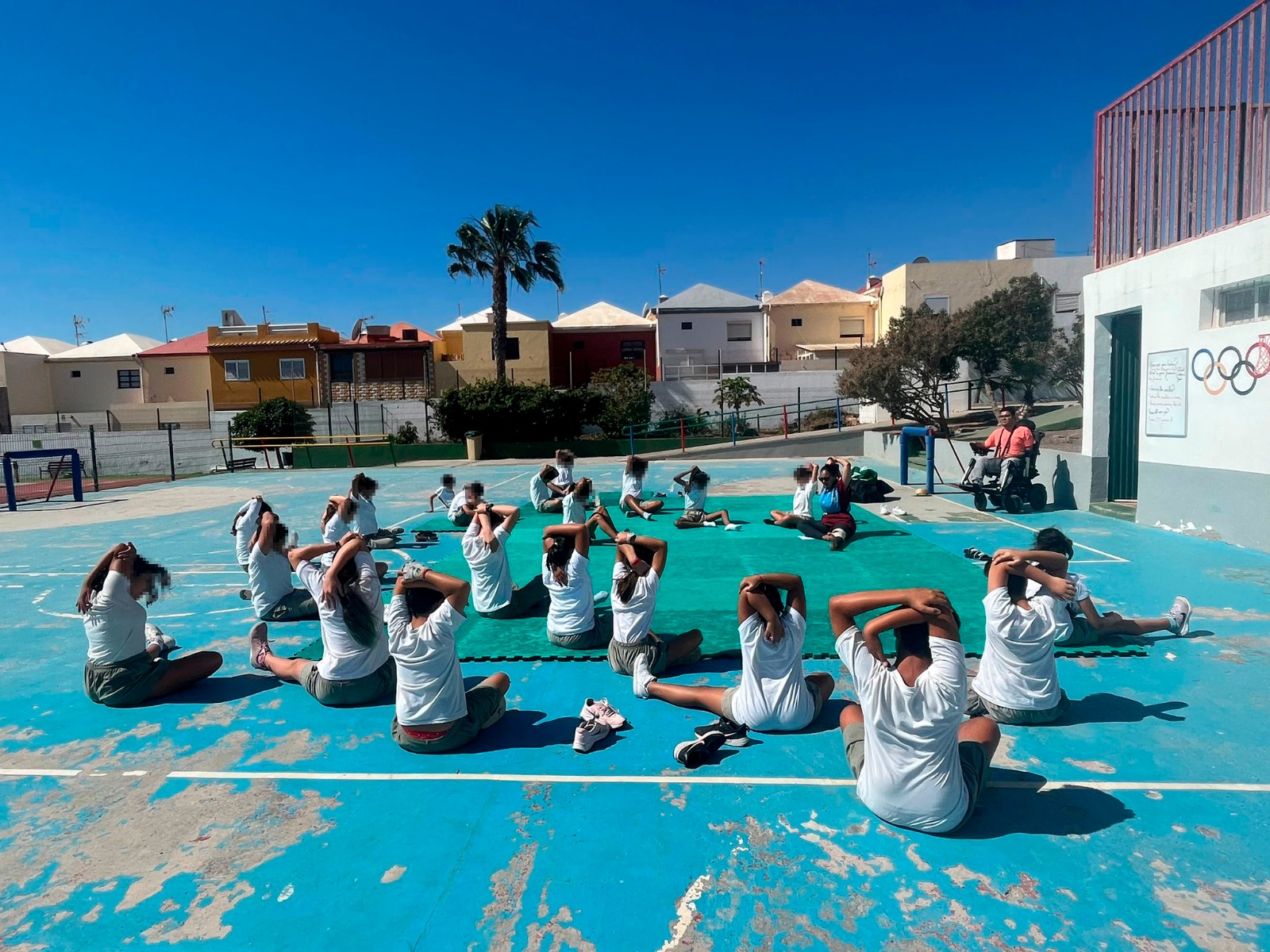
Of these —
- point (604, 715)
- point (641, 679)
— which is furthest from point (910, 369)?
point (604, 715)

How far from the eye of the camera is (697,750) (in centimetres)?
458

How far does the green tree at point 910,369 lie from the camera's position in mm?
26031

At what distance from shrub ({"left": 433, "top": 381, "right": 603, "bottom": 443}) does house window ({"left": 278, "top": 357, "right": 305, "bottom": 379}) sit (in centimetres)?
1396

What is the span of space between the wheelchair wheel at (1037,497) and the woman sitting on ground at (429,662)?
39.5ft

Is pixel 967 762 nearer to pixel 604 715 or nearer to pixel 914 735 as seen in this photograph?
pixel 914 735

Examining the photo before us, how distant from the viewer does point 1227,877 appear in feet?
11.3

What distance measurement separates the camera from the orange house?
41.4 m

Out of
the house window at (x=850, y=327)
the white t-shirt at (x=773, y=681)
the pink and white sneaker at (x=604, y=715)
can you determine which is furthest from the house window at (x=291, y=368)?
the white t-shirt at (x=773, y=681)

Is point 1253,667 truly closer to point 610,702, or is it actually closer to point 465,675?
point 610,702

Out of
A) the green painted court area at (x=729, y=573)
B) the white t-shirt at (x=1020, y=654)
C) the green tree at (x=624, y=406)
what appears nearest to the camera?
the white t-shirt at (x=1020, y=654)

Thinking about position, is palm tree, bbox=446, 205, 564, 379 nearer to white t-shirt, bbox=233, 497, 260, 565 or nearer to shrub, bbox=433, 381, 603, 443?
shrub, bbox=433, 381, 603, 443

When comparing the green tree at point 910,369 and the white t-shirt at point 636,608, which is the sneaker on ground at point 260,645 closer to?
the white t-shirt at point 636,608

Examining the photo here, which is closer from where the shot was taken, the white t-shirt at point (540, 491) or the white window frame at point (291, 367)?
the white t-shirt at point (540, 491)

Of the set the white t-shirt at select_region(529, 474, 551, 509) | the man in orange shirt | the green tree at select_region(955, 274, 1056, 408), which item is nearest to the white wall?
the man in orange shirt
